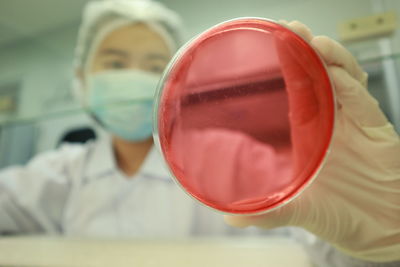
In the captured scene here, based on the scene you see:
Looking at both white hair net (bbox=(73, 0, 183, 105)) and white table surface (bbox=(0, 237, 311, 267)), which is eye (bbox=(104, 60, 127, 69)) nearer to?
white hair net (bbox=(73, 0, 183, 105))

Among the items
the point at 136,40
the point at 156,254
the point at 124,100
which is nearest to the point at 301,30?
the point at 156,254

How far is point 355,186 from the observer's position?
395 mm

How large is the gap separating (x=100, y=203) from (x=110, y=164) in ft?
0.46

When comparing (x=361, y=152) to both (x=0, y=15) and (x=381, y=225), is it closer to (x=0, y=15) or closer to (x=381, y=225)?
(x=381, y=225)

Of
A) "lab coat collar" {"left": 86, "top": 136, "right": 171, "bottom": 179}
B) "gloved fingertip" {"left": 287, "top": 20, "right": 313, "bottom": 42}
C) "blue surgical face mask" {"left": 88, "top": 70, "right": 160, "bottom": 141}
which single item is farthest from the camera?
"lab coat collar" {"left": 86, "top": 136, "right": 171, "bottom": 179}

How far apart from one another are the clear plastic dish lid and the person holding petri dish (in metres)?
0.38

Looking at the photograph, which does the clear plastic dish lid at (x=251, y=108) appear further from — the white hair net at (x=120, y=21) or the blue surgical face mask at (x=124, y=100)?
the white hair net at (x=120, y=21)

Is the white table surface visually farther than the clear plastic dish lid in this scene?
Yes

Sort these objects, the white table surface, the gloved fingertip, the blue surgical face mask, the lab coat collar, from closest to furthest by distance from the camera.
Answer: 1. the gloved fingertip
2. the white table surface
3. the blue surgical face mask
4. the lab coat collar

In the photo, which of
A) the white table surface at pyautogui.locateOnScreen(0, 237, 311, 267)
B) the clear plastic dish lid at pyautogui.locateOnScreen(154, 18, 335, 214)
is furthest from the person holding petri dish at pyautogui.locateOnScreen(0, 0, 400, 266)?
the clear plastic dish lid at pyautogui.locateOnScreen(154, 18, 335, 214)

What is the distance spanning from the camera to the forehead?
3.40 feet

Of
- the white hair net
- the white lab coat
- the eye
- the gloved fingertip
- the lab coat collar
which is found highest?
the white hair net

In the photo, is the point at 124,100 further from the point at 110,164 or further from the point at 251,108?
the point at 251,108

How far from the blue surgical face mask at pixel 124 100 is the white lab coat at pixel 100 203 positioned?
15 cm
